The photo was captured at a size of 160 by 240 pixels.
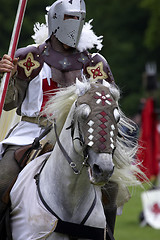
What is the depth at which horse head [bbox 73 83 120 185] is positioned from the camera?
16.5 ft

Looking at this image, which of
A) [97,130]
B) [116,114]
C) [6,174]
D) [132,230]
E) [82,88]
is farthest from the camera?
[132,230]

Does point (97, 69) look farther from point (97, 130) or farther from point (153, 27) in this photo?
point (153, 27)

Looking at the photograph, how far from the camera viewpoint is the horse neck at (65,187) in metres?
5.50

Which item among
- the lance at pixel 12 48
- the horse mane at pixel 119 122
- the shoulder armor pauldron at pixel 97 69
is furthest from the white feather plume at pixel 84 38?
the horse mane at pixel 119 122

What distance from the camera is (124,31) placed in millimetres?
48875

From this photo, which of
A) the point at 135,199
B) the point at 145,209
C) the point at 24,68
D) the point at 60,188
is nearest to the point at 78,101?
the point at 60,188

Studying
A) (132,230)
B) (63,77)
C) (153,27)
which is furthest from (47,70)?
Answer: (153,27)

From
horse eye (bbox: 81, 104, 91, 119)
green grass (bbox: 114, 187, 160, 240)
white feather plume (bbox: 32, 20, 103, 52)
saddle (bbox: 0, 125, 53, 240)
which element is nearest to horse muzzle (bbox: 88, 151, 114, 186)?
horse eye (bbox: 81, 104, 91, 119)

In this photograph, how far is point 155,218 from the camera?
47.1 feet

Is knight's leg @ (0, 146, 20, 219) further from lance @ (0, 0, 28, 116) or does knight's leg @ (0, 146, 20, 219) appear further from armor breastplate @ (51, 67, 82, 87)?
armor breastplate @ (51, 67, 82, 87)

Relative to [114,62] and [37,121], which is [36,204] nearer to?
[37,121]

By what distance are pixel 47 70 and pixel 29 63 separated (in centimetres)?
17

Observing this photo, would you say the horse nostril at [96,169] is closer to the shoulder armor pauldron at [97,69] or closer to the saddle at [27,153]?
the saddle at [27,153]

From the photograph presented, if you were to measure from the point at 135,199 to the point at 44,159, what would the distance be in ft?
44.6
